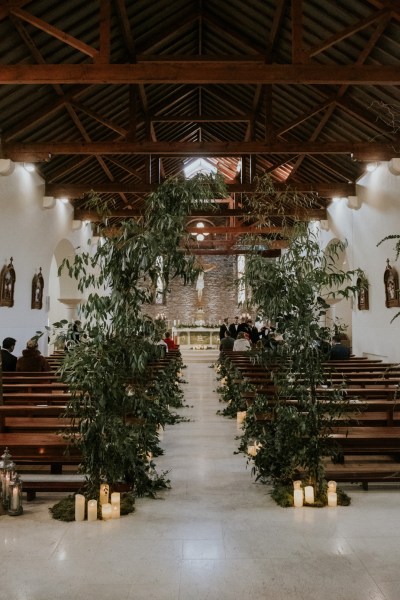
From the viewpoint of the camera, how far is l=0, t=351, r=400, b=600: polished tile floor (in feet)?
8.16

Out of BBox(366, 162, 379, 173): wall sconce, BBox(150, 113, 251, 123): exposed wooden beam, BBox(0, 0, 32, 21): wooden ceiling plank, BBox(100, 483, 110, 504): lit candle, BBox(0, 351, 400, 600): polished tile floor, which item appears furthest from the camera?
BBox(150, 113, 251, 123): exposed wooden beam

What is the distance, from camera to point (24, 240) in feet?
33.6

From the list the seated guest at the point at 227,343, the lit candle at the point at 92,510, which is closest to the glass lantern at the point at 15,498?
the lit candle at the point at 92,510

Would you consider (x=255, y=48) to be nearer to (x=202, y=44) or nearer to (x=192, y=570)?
(x=202, y=44)

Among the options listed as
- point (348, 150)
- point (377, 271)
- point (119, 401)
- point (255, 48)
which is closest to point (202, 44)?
point (255, 48)

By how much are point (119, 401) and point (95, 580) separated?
1212 millimetres

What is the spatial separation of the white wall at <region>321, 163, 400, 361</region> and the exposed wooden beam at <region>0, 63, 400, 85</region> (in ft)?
11.4

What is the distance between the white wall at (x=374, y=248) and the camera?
371 inches

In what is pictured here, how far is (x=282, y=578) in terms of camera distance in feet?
8.51

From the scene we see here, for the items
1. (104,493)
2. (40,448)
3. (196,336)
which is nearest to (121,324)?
(104,493)

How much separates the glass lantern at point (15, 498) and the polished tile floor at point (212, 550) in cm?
6

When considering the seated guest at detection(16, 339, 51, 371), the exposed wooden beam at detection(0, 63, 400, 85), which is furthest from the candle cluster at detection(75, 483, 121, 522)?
the exposed wooden beam at detection(0, 63, 400, 85)

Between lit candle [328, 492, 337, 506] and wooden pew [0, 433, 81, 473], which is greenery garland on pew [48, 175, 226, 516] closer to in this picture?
wooden pew [0, 433, 81, 473]

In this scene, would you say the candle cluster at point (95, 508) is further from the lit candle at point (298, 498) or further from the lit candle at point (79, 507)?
the lit candle at point (298, 498)
